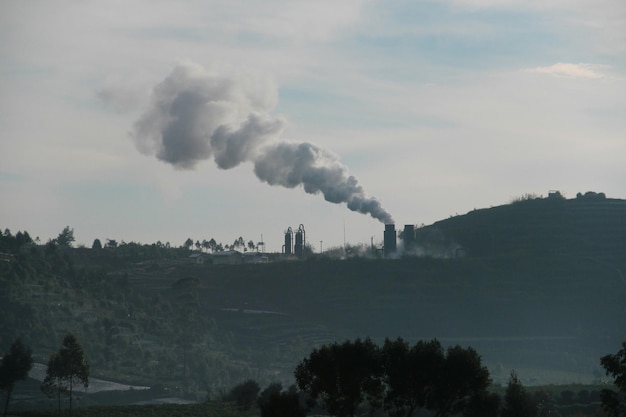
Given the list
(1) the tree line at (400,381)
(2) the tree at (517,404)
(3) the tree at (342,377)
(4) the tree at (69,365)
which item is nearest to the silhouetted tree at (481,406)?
(1) the tree line at (400,381)

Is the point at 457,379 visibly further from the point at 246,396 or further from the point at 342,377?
the point at 246,396

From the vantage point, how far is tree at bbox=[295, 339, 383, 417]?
8594cm

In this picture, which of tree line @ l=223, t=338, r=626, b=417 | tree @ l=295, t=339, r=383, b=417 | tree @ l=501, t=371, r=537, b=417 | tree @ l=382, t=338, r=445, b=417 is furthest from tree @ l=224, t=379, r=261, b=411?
tree @ l=501, t=371, r=537, b=417

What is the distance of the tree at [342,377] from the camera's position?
282 ft

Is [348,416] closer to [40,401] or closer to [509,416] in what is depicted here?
[509,416]

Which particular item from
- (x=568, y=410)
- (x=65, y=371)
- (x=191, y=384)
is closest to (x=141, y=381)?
(x=191, y=384)

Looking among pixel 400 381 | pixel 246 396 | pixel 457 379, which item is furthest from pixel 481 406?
pixel 246 396

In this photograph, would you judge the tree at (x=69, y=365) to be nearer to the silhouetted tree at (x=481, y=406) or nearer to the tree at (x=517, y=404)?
the silhouetted tree at (x=481, y=406)

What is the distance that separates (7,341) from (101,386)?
29554 mm

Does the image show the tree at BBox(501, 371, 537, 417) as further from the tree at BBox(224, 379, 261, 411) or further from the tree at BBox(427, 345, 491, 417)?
the tree at BBox(224, 379, 261, 411)

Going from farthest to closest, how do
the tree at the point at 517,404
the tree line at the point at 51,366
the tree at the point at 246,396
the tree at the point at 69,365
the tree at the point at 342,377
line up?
the tree at the point at 69,365 → the tree at the point at 246,396 → the tree line at the point at 51,366 → the tree at the point at 517,404 → the tree at the point at 342,377

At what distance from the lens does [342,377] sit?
282 ft

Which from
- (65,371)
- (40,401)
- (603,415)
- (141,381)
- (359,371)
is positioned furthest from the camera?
(141,381)

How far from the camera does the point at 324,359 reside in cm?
8650
